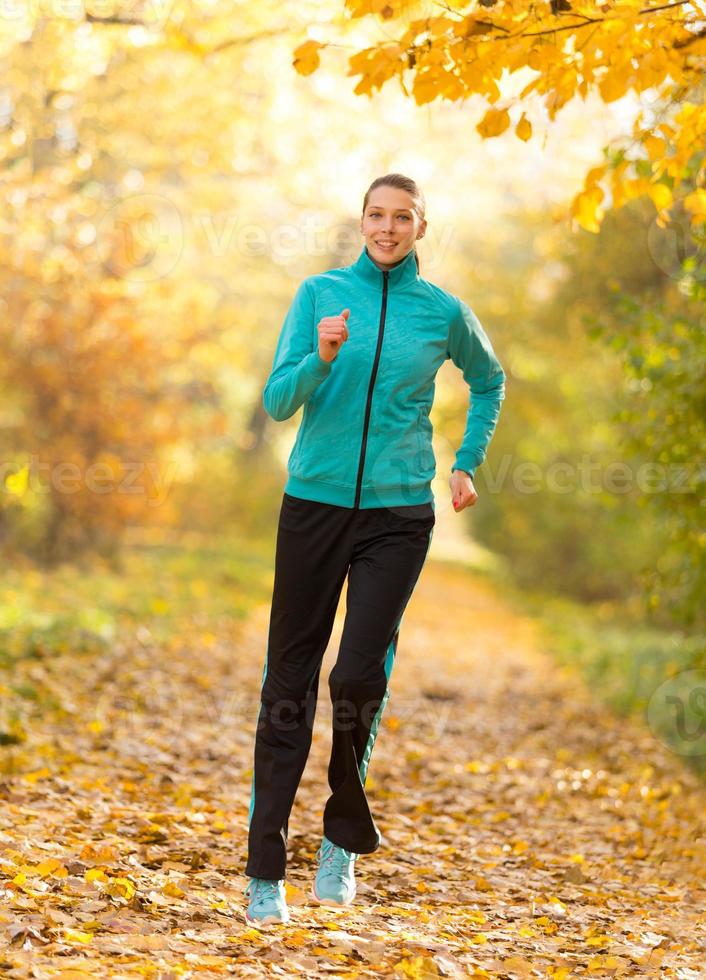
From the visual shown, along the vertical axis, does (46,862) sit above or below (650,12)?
below

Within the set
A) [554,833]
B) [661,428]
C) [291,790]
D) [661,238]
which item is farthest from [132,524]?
[291,790]

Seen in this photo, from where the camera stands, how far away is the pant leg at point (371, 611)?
3.48 meters

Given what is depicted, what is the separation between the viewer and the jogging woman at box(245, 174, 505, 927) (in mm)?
3459

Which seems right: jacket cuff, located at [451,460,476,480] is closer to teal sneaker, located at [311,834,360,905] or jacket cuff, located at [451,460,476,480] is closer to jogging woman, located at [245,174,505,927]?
jogging woman, located at [245,174,505,927]

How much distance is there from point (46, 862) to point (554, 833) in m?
2.49

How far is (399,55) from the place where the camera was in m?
3.76

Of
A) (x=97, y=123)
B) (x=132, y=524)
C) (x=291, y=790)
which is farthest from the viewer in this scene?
(x=132, y=524)

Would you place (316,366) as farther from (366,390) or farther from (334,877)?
(334,877)

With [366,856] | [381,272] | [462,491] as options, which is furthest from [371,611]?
[366,856]

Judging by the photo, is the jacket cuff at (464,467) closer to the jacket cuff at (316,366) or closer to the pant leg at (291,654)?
the pant leg at (291,654)

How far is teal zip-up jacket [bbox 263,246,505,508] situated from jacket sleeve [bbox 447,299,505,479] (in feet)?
0.31

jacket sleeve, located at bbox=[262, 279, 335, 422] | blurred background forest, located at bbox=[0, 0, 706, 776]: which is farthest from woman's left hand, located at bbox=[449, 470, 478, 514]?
blurred background forest, located at bbox=[0, 0, 706, 776]

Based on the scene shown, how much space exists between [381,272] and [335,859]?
6.40ft

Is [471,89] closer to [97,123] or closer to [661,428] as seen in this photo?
[661,428]
